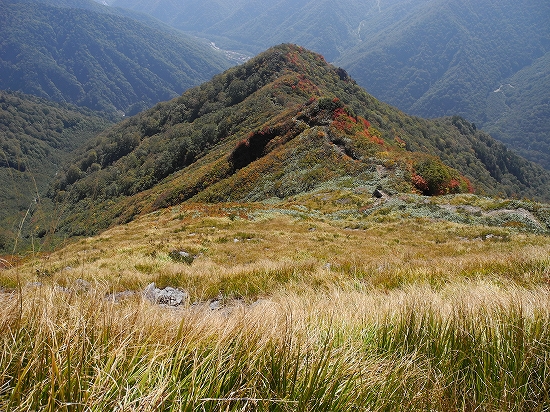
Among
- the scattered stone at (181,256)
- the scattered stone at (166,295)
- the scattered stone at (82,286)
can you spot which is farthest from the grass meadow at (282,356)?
the scattered stone at (181,256)

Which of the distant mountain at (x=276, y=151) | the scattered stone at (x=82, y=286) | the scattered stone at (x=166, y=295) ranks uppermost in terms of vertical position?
the scattered stone at (x=82, y=286)

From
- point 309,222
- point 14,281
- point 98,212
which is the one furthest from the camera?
point 98,212

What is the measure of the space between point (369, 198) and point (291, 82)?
2692 inches

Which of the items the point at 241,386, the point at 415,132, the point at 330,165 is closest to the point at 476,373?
the point at 241,386

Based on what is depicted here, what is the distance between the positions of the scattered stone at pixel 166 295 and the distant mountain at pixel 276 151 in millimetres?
2059

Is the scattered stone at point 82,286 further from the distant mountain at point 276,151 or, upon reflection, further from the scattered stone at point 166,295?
the scattered stone at point 166,295

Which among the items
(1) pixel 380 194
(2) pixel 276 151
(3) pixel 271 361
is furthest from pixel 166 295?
(2) pixel 276 151

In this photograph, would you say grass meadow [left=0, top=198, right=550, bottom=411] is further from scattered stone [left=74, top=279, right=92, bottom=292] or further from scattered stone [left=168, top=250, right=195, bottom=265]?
scattered stone [left=168, top=250, right=195, bottom=265]

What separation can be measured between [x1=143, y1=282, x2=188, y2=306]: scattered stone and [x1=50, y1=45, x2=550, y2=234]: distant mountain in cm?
206

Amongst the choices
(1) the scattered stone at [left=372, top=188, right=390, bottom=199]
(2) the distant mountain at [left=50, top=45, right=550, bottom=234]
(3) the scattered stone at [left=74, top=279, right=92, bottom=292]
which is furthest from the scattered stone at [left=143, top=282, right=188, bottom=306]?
(1) the scattered stone at [left=372, top=188, right=390, bottom=199]

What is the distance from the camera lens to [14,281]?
25.5ft

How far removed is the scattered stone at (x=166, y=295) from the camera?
5.94 m

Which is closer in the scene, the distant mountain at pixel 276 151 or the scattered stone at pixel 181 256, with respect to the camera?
the scattered stone at pixel 181 256

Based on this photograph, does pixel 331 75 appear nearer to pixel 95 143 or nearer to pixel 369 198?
pixel 369 198
